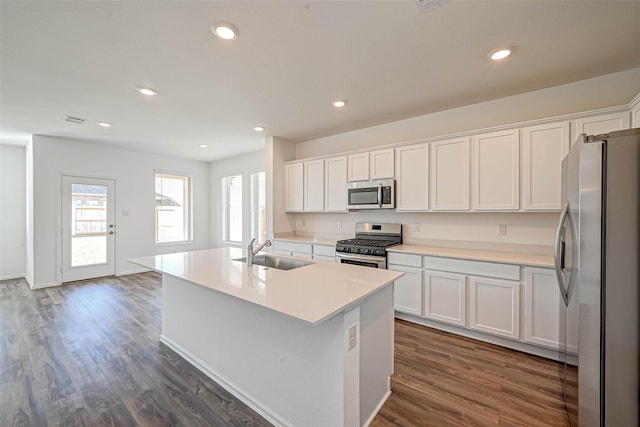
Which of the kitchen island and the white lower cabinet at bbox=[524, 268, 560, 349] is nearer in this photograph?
the kitchen island

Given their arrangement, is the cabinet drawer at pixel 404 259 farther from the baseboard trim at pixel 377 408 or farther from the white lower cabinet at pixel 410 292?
the baseboard trim at pixel 377 408

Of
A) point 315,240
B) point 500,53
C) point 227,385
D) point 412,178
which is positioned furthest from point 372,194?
point 227,385

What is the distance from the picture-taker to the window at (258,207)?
584 centimetres

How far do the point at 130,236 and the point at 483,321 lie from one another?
6587mm

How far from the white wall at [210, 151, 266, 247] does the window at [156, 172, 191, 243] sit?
604mm

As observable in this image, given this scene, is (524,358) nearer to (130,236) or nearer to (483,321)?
(483,321)

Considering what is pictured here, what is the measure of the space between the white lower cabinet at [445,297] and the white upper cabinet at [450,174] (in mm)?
826

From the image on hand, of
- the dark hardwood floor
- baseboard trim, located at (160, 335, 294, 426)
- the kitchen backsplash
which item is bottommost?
the dark hardwood floor

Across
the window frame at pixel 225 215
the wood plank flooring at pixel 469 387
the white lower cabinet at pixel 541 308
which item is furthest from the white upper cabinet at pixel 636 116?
the window frame at pixel 225 215

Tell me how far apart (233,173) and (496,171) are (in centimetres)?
539

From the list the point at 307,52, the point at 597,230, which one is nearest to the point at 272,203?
the point at 307,52

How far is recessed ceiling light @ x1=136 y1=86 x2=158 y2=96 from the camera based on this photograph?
2.78 metres

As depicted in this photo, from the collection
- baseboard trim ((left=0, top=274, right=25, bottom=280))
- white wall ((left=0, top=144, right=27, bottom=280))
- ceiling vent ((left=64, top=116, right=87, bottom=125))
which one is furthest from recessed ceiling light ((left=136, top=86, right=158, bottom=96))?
baseboard trim ((left=0, top=274, right=25, bottom=280))

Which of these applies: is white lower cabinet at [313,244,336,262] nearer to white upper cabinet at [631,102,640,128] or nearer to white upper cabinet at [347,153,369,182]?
white upper cabinet at [347,153,369,182]
